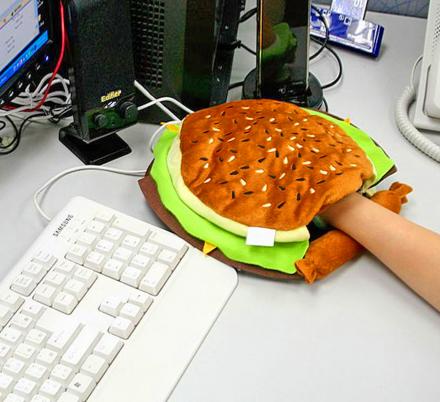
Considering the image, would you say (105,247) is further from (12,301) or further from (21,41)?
(21,41)

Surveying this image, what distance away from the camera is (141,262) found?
1.96ft

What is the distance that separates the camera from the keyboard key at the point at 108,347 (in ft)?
1.74

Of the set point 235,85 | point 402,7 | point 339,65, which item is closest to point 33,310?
point 235,85

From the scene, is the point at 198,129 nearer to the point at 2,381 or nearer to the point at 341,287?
the point at 341,287

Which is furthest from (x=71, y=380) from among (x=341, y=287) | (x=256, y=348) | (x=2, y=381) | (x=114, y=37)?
(x=114, y=37)

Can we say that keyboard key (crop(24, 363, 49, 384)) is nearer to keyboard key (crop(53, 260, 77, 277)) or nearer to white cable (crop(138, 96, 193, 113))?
keyboard key (crop(53, 260, 77, 277))

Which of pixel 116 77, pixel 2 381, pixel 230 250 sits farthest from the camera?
pixel 116 77

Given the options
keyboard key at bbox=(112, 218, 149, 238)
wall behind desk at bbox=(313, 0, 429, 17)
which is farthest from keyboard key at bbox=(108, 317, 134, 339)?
wall behind desk at bbox=(313, 0, 429, 17)

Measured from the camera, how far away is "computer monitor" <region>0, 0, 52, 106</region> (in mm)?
661

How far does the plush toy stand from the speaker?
0.08 m

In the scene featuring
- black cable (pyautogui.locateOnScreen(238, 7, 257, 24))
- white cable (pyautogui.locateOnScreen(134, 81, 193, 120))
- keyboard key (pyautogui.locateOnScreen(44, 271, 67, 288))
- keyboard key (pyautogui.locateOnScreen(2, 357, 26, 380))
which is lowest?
keyboard key (pyautogui.locateOnScreen(2, 357, 26, 380))

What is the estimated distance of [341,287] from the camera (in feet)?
2.05

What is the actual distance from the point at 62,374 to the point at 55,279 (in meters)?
0.10

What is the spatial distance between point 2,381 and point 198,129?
347mm
